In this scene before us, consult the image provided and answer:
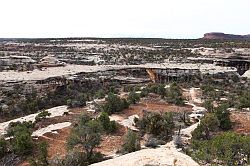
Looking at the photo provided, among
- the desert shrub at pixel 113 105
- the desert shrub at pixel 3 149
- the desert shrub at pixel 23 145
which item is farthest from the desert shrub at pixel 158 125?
the desert shrub at pixel 3 149

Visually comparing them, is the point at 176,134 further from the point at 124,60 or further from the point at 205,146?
the point at 124,60

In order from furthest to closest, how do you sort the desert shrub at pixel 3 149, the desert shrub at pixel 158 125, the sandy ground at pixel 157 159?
the desert shrub at pixel 158 125, the desert shrub at pixel 3 149, the sandy ground at pixel 157 159

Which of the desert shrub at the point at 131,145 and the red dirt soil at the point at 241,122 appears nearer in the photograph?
the desert shrub at the point at 131,145

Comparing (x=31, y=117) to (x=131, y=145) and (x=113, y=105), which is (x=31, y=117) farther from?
(x=131, y=145)

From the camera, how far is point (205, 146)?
18656 mm

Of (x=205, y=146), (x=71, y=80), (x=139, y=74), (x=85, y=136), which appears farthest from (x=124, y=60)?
(x=205, y=146)

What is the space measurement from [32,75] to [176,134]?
24.6 m

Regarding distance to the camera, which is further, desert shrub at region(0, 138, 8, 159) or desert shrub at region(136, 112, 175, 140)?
desert shrub at region(136, 112, 175, 140)

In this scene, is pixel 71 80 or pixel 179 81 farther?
pixel 179 81

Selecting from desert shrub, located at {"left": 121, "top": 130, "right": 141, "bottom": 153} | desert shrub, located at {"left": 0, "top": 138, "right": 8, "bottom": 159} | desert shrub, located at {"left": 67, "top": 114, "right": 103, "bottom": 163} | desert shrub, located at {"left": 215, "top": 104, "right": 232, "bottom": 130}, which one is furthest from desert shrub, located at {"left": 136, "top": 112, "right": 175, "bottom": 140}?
desert shrub, located at {"left": 0, "top": 138, "right": 8, "bottom": 159}

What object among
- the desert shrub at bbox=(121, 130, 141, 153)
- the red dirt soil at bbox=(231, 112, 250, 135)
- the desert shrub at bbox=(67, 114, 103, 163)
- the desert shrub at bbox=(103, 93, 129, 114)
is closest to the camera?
the desert shrub at bbox=(121, 130, 141, 153)

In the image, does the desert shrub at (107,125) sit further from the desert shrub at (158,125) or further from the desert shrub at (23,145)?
the desert shrub at (23,145)

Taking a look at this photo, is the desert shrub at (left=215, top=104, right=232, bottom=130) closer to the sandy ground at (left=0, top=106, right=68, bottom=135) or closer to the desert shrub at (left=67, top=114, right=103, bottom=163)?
the desert shrub at (left=67, top=114, right=103, bottom=163)

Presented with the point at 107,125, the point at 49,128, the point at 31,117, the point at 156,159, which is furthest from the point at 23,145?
the point at 156,159
